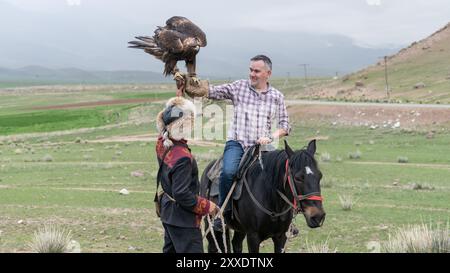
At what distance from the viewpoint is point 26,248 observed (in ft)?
31.9

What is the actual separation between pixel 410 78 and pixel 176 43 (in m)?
61.3

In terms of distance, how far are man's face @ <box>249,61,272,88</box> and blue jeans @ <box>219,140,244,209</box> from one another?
76 centimetres

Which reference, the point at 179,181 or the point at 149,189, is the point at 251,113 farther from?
the point at 149,189

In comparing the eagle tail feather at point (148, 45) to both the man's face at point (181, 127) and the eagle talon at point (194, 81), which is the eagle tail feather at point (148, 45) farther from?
the man's face at point (181, 127)

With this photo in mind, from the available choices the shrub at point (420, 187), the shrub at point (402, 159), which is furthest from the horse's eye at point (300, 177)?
the shrub at point (402, 159)

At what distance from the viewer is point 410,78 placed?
63219 mm

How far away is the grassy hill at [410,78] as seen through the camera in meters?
53.7

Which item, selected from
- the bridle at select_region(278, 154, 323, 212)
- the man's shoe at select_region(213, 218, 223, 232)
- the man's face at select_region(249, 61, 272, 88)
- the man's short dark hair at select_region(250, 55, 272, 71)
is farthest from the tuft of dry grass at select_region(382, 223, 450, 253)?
the man's short dark hair at select_region(250, 55, 272, 71)

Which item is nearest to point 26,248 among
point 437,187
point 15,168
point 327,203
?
point 327,203

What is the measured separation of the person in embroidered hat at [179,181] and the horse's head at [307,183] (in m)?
1.04

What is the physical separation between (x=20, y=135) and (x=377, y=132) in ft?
93.6

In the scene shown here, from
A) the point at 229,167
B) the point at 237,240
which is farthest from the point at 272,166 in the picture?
the point at 237,240

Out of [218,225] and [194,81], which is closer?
[194,81]
